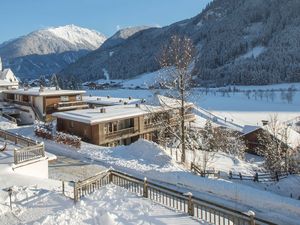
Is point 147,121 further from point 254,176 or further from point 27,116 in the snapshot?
point 254,176

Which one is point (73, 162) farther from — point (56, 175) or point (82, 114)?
point (82, 114)

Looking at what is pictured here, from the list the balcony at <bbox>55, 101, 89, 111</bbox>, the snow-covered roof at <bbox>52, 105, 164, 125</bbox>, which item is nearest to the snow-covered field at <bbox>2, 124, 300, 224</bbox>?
the snow-covered roof at <bbox>52, 105, 164, 125</bbox>

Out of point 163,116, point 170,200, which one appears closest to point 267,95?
point 163,116

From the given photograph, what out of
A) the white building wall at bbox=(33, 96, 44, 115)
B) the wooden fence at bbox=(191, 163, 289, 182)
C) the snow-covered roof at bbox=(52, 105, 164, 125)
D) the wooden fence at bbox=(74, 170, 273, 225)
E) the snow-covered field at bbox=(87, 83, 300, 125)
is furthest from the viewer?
the snow-covered field at bbox=(87, 83, 300, 125)

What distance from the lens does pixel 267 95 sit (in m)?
124

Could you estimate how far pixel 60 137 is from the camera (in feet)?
109

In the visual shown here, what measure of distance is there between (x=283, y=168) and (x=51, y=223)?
22600 millimetres

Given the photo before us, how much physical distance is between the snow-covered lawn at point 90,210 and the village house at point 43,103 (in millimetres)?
32277

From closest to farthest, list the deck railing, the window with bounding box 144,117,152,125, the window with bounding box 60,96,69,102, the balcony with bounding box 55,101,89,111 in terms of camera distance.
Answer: the deck railing → the window with bounding box 144,117,152,125 → the balcony with bounding box 55,101,89,111 → the window with bounding box 60,96,69,102

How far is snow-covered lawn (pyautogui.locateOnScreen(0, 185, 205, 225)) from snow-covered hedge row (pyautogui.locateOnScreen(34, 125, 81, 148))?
15.2 metres

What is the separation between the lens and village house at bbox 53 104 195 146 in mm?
37062

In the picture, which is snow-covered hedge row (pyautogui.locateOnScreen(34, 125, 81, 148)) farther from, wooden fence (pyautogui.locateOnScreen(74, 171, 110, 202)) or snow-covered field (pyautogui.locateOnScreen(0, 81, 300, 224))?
wooden fence (pyautogui.locateOnScreen(74, 171, 110, 202))

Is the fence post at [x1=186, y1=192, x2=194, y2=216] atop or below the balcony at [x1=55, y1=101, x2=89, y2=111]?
below

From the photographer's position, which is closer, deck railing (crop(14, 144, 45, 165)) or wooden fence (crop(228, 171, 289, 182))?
deck railing (crop(14, 144, 45, 165))
